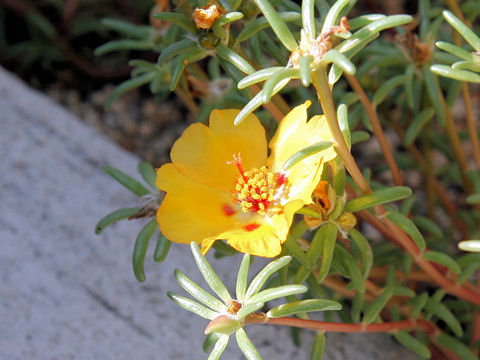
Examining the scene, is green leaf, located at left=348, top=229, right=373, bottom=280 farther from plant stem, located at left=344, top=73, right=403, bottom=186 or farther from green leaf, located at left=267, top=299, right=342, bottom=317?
plant stem, located at left=344, top=73, right=403, bottom=186

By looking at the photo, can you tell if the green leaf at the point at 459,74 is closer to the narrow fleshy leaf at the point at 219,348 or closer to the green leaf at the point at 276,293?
the green leaf at the point at 276,293

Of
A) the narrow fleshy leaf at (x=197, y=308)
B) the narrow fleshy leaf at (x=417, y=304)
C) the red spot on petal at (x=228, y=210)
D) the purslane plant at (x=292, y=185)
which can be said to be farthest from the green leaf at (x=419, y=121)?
the narrow fleshy leaf at (x=197, y=308)

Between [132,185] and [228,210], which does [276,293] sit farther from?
[132,185]

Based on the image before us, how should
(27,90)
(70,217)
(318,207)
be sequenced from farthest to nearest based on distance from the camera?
(27,90), (70,217), (318,207)

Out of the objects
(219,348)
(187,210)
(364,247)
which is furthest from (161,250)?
(364,247)

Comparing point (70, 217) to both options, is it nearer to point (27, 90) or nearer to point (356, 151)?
point (27, 90)

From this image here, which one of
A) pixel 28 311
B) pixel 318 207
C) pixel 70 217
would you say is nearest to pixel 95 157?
pixel 70 217
